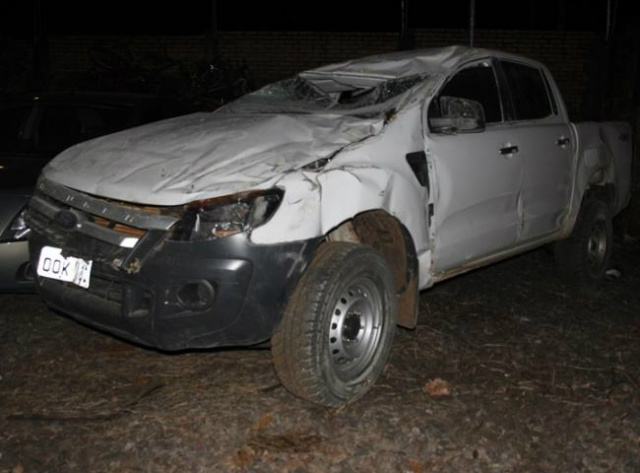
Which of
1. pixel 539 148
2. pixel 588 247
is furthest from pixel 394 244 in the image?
pixel 588 247

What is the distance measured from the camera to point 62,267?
3514 mm

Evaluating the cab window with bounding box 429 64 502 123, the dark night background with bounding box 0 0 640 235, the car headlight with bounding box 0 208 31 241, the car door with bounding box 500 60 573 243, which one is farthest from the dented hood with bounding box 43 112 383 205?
the dark night background with bounding box 0 0 640 235

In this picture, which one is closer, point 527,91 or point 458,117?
point 458,117

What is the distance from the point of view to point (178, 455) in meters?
3.18

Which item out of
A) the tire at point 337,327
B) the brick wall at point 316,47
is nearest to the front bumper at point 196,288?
the tire at point 337,327

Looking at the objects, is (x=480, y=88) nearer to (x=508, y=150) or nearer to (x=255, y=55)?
(x=508, y=150)

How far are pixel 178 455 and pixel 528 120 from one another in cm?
317

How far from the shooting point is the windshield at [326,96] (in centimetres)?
434

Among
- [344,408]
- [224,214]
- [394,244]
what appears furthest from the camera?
[394,244]

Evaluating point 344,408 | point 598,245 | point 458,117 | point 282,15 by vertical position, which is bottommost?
point 344,408

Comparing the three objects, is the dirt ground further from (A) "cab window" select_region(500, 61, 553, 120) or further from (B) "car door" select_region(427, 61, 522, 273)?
(A) "cab window" select_region(500, 61, 553, 120)

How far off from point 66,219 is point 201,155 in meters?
0.69

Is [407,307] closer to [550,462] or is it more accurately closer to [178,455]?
[550,462]

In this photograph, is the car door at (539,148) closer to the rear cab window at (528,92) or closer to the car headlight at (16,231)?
the rear cab window at (528,92)
